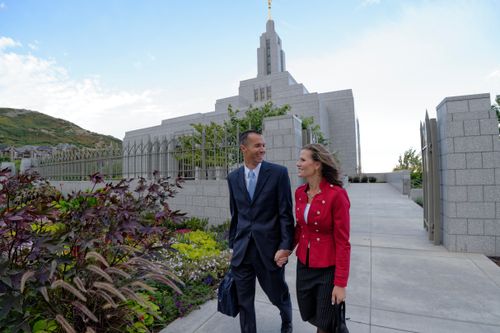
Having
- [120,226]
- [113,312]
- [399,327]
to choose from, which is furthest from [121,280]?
[399,327]

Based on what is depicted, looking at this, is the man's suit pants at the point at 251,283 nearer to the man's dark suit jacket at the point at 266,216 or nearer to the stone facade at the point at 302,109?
the man's dark suit jacket at the point at 266,216

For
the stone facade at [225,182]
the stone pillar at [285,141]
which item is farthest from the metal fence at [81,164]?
the stone pillar at [285,141]

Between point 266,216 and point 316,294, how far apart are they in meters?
0.69

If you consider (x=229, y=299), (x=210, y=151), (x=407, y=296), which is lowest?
(x=407, y=296)

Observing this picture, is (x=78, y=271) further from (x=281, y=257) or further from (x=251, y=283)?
(x=281, y=257)

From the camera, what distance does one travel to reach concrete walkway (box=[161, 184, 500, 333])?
2619 mm

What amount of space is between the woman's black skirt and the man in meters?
0.25

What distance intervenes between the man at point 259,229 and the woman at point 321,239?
23cm

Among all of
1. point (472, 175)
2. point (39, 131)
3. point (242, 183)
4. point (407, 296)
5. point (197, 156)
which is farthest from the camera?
point (39, 131)

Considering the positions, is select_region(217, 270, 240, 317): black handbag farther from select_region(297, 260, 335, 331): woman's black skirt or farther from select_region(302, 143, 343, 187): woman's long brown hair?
select_region(302, 143, 343, 187): woman's long brown hair

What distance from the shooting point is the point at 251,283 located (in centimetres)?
234

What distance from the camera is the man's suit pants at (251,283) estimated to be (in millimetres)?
2244

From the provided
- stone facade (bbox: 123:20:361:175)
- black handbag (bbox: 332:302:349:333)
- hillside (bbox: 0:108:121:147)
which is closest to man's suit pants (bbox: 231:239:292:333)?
black handbag (bbox: 332:302:349:333)

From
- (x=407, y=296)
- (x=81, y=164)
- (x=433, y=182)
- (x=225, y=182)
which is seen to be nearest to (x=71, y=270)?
(x=407, y=296)
